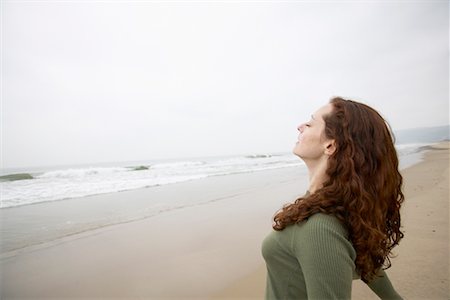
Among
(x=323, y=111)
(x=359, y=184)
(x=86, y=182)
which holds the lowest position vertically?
(x=86, y=182)

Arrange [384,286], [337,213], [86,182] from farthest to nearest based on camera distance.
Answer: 1. [86,182]
2. [384,286]
3. [337,213]

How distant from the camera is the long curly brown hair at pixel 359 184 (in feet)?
3.56

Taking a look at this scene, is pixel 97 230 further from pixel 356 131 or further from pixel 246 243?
pixel 356 131

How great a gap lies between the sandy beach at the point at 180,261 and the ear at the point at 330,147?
2.79 m

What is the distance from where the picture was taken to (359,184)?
111cm

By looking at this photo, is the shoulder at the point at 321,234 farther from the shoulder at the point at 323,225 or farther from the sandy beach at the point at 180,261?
the sandy beach at the point at 180,261

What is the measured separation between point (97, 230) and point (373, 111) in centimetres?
686

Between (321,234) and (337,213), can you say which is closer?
(321,234)

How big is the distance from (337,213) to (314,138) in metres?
0.43

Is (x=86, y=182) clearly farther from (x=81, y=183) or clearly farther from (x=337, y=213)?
(x=337, y=213)

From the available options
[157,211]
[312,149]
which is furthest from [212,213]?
[312,149]

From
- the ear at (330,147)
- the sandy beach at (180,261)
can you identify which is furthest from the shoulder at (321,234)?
the sandy beach at (180,261)

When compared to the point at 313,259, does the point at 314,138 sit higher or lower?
higher

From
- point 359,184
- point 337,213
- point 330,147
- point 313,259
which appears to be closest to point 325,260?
point 313,259
